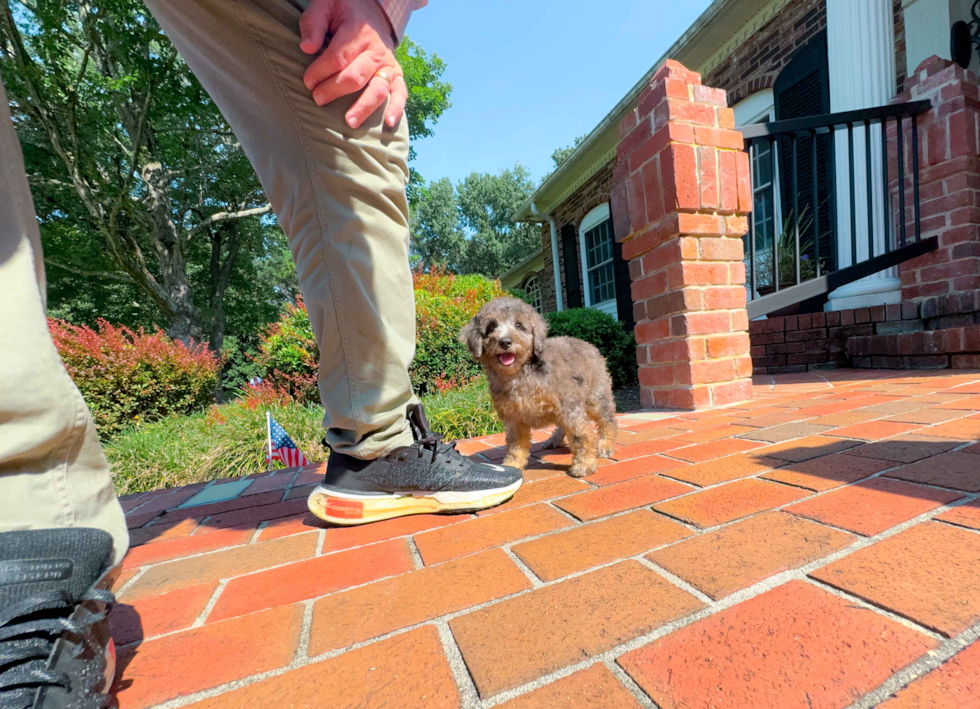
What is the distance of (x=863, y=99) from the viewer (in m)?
4.45

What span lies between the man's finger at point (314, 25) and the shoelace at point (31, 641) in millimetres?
1263

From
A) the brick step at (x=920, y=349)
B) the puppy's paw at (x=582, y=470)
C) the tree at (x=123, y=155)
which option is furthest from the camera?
the tree at (x=123, y=155)

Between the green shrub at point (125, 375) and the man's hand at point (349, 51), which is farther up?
the man's hand at point (349, 51)

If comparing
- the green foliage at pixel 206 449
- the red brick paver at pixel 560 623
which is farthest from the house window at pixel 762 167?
the red brick paver at pixel 560 623

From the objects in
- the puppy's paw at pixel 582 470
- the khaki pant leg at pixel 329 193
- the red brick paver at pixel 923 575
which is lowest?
the puppy's paw at pixel 582 470

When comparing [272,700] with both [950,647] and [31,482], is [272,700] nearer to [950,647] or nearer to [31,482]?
[31,482]

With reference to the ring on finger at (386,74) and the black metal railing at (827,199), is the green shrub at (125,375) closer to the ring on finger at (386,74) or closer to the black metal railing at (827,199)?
the ring on finger at (386,74)

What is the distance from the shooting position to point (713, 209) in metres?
2.91

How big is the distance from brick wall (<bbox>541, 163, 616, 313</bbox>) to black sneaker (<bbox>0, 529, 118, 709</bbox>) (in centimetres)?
→ 864

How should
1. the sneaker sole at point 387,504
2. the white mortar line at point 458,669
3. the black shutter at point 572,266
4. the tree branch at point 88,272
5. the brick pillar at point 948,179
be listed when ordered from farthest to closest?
the tree branch at point 88,272, the black shutter at point 572,266, the brick pillar at point 948,179, the sneaker sole at point 387,504, the white mortar line at point 458,669

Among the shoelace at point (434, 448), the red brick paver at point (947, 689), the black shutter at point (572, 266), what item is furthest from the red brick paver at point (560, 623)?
the black shutter at point (572, 266)

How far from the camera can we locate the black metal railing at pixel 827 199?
3318 mm

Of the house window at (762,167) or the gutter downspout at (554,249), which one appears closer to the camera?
the house window at (762,167)

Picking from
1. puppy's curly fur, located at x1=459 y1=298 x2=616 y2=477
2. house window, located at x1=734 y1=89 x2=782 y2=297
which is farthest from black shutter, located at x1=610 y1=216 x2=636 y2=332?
puppy's curly fur, located at x1=459 y1=298 x2=616 y2=477
